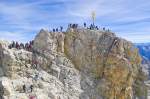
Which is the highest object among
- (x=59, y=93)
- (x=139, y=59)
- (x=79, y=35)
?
(x=79, y=35)

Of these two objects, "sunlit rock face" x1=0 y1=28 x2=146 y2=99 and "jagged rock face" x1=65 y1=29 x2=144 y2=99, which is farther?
"jagged rock face" x1=65 y1=29 x2=144 y2=99

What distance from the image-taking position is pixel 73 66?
A: 78.0 meters

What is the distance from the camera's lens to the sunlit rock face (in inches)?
2803

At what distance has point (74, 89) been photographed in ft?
245

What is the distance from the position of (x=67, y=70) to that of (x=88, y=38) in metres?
8.83

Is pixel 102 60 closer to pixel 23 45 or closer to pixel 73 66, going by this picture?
pixel 73 66

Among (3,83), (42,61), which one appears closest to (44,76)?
(42,61)

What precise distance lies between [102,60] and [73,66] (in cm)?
655

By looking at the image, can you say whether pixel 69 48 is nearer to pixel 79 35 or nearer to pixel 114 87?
pixel 79 35

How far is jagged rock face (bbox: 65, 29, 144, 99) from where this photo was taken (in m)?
77.8

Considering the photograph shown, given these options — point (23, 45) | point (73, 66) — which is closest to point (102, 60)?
point (73, 66)

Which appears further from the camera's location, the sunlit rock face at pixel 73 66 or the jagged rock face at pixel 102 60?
the jagged rock face at pixel 102 60

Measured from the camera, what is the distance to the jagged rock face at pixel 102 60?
77750 mm

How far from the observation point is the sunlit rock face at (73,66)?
7119 centimetres
